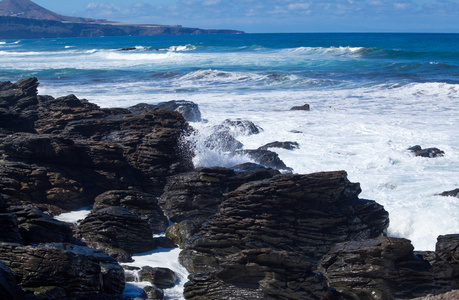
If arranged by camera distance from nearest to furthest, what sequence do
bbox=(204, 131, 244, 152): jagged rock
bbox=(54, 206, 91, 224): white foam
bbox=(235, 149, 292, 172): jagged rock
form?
bbox=(54, 206, 91, 224): white foam < bbox=(235, 149, 292, 172): jagged rock < bbox=(204, 131, 244, 152): jagged rock

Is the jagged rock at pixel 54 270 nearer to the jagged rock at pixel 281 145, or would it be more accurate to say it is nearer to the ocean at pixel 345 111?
the ocean at pixel 345 111

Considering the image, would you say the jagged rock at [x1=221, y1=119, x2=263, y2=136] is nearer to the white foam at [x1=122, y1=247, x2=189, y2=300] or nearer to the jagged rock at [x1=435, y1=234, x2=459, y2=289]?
the white foam at [x1=122, y1=247, x2=189, y2=300]

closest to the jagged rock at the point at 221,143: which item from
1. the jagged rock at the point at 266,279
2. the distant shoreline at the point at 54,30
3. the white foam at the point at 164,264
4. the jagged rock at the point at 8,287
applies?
the white foam at the point at 164,264

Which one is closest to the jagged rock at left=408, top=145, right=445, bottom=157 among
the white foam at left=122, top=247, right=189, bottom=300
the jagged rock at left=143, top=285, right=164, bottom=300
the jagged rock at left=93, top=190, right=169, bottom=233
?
the jagged rock at left=93, top=190, right=169, bottom=233

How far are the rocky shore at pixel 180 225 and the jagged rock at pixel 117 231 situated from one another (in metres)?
0.02

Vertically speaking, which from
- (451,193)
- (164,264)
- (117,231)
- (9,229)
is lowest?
(164,264)

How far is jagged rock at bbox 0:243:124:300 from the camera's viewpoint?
637 centimetres

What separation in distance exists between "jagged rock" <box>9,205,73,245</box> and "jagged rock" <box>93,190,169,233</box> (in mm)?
2302

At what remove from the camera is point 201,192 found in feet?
36.0

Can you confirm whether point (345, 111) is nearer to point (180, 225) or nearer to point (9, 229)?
point (180, 225)

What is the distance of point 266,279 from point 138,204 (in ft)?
14.0

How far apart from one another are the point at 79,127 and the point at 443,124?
13334 mm

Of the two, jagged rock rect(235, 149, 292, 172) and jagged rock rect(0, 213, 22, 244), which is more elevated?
jagged rock rect(0, 213, 22, 244)

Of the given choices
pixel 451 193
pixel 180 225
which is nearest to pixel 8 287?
pixel 180 225
